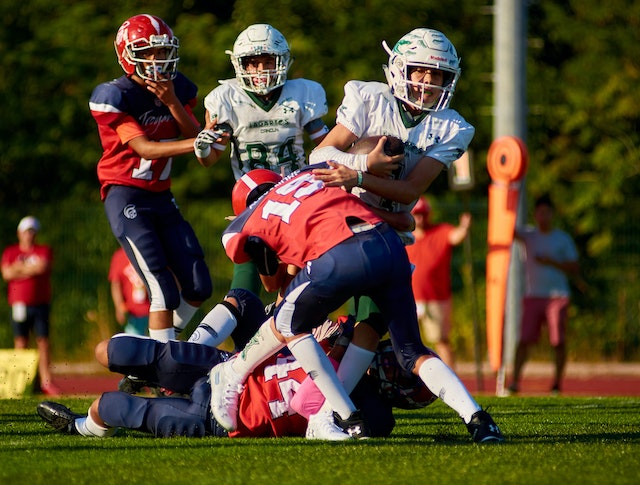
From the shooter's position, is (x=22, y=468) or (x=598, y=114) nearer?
(x=22, y=468)

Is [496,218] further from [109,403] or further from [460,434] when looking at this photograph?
[109,403]

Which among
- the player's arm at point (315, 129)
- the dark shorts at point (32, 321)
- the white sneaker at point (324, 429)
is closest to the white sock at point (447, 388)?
the white sneaker at point (324, 429)

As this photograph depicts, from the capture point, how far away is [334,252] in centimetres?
523

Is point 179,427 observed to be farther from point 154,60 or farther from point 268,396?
point 154,60

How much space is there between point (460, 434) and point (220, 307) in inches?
61.9

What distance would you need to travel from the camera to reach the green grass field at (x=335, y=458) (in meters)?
4.38

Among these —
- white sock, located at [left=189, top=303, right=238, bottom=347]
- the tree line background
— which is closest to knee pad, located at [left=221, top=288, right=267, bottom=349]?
white sock, located at [left=189, top=303, right=238, bottom=347]

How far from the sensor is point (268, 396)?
18.0 ft

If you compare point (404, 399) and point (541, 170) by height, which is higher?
point (541, 170)

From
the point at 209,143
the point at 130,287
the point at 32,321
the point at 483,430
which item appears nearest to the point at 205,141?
the point at 209,143

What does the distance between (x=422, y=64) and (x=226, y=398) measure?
1.91 m

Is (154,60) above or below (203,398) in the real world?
above

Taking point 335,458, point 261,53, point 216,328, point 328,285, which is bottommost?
point 335,458

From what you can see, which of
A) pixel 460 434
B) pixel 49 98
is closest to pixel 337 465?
pixel 460 434
